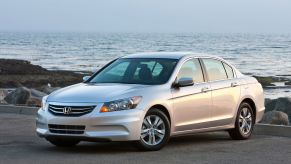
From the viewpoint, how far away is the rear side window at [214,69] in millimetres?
12242

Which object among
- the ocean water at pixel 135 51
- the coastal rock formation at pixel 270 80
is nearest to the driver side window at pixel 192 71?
the coastal rock formation at pixel 270 80

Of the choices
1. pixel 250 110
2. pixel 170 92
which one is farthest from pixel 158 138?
pixel 250 110

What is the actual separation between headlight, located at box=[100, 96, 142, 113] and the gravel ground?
2.07 ft

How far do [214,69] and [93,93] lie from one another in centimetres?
245

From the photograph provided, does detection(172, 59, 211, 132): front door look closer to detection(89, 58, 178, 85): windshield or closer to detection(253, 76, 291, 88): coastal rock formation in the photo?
detection(89, 58, 178, 85): windshield

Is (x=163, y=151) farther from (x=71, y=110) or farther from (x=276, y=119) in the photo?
(x=276, y=119)

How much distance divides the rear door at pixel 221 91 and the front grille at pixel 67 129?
2364 millimetres

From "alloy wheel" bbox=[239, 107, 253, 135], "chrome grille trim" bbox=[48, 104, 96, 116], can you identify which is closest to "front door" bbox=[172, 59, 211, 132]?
"alloy wheel" bbox=[239, 107, 253, 135]

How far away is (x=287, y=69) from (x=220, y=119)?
47806mm

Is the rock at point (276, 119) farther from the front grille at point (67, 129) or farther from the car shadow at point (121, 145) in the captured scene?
the front grille at point (67, 129)

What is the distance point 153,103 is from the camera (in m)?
10.9

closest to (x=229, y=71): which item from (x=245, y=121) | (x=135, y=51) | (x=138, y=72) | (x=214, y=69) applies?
(x=214, y=69)

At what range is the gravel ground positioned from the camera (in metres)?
10.1

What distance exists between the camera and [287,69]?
58.9 metres
